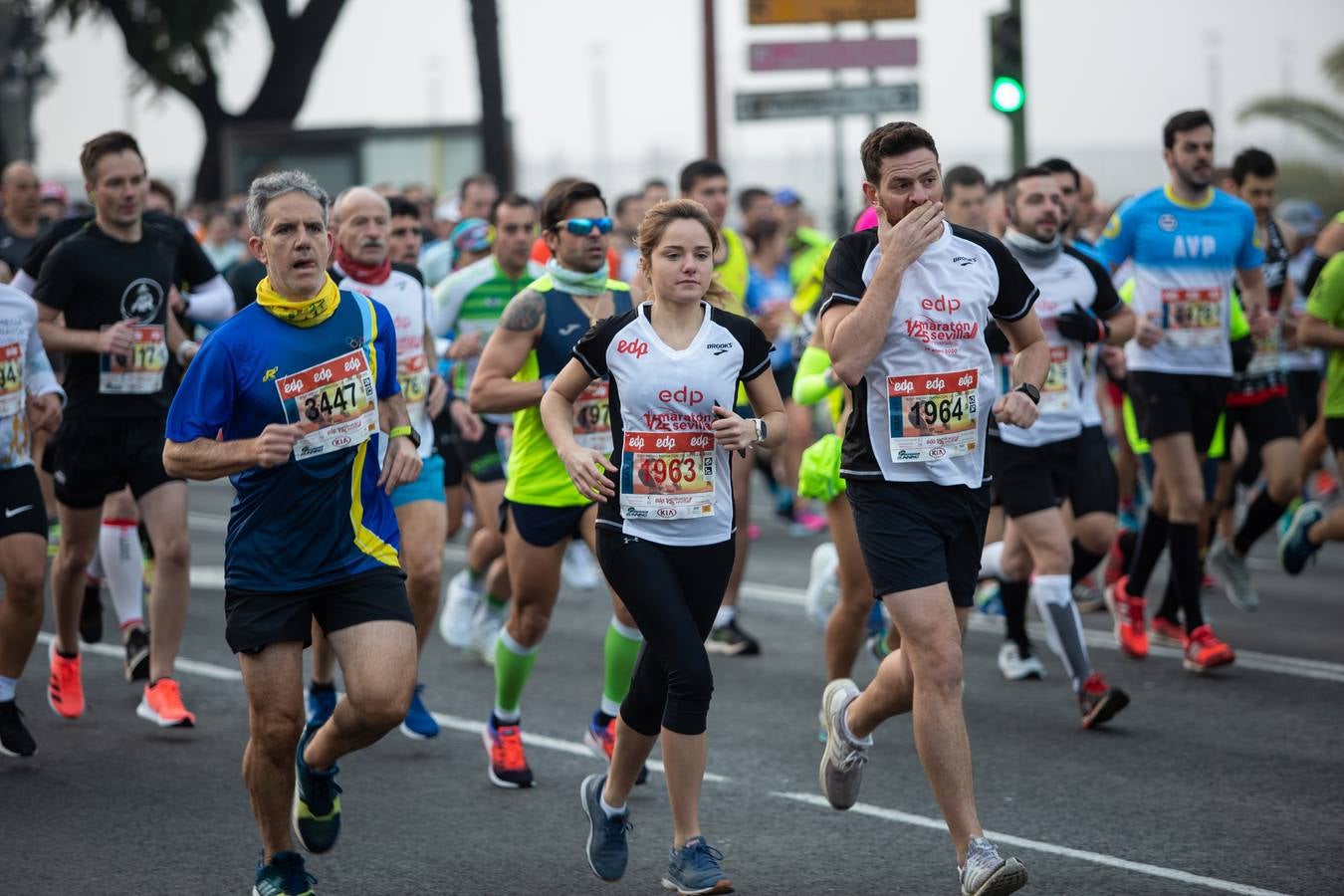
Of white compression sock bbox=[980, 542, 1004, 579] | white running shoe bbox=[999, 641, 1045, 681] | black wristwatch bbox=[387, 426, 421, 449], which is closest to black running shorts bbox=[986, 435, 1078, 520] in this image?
white compression sock bbox=[980, 542, 1004, 579]

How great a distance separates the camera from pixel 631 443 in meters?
5.51

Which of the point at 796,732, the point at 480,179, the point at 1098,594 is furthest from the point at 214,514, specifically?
the point at 796,732

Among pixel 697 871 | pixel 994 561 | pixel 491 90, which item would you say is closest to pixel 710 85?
pixel 491 90

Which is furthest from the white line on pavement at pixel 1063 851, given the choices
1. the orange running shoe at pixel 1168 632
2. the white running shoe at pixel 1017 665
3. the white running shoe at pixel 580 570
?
the white running shoe at pixel 580 570

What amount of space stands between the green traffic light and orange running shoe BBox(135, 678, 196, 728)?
881cm

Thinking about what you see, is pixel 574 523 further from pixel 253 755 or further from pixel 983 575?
pixel 983 575

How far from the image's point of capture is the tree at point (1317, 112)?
1131 inches

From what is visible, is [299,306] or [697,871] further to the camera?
[697,871]

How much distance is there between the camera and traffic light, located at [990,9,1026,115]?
1416 centimetres

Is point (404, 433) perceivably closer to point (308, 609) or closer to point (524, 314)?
point (308, 609)

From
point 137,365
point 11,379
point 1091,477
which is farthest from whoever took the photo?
point 1091,477

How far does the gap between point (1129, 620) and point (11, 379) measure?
5.38 metres

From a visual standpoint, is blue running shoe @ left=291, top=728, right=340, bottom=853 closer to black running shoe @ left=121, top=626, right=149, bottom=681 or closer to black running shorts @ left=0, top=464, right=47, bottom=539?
black running shorts @ left=0, top=464, right=47, bottom=539

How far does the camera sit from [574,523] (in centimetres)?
692
